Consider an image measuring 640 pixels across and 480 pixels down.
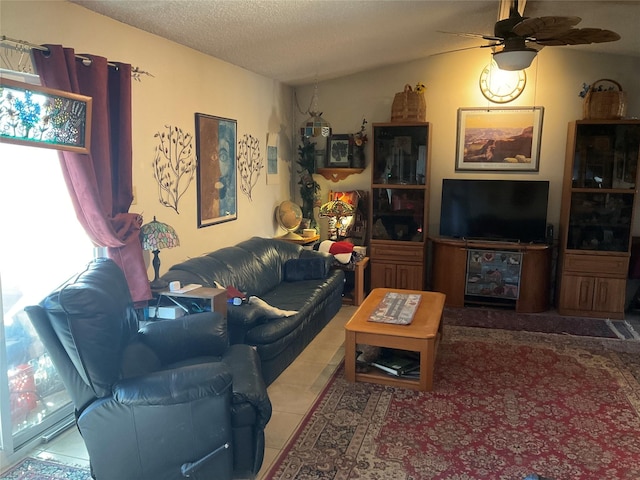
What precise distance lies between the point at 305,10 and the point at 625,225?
3.93 m

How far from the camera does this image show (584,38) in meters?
3.13

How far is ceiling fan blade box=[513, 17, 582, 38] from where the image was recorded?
108 inches

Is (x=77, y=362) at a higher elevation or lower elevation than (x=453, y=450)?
higher

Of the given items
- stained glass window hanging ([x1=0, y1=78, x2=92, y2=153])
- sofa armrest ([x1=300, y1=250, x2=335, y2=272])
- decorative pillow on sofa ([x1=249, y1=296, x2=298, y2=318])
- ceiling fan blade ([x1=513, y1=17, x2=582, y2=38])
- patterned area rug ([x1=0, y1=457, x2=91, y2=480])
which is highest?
ceiling fan blade ([x1=513, y1=17, x2=582, y2=38])

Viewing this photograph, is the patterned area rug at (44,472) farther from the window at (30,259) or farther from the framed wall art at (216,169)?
the framed wall art at (216,169)

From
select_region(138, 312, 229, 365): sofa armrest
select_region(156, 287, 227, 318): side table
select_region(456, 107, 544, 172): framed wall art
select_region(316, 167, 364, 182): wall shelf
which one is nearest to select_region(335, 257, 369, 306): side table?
select_region(316, 167, 364, 182): wall shelf

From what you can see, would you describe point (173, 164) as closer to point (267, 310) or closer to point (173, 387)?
point (267, 310)

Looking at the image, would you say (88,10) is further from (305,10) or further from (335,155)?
(335,155)

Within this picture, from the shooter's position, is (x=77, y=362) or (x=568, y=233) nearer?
(x=77, y=362)

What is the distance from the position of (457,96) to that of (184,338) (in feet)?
14.2

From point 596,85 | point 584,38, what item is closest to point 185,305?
point 584,38

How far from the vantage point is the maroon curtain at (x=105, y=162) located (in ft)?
8.54

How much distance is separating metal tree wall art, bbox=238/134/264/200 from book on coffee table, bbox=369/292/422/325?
6.07 feet

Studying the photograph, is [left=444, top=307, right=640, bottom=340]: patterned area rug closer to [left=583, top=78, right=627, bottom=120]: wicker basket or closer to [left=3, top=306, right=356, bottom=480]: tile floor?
[left=3, top=306, right=356, bottom=480]: tile floor
